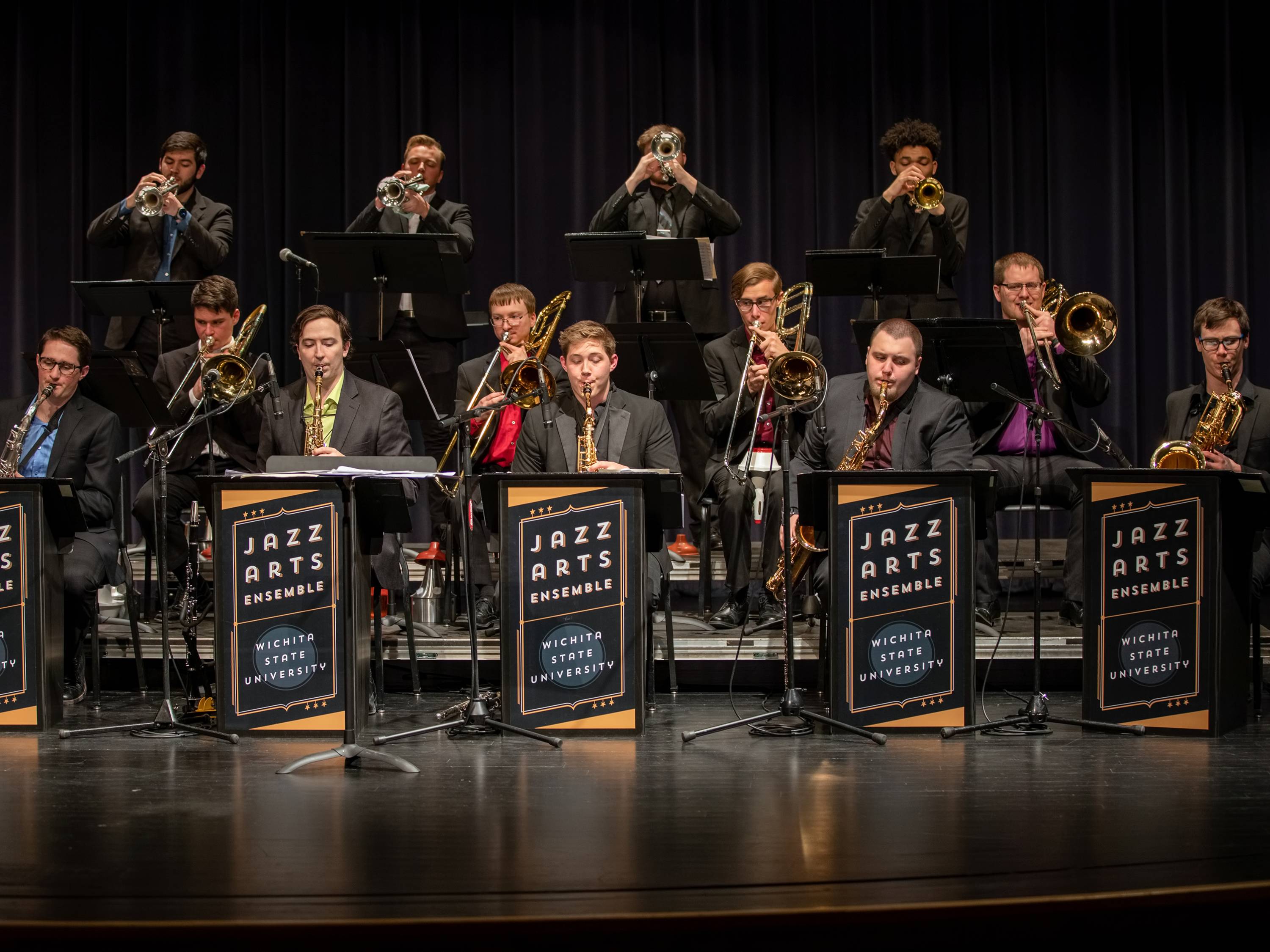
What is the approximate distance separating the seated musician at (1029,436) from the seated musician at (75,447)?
11.7 feet

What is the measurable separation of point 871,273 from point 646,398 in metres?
→ 1.31

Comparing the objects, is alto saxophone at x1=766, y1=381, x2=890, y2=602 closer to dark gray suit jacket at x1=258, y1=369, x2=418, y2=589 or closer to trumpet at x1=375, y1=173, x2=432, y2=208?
dark gray suit jacket at x1=258, y1=369, x2=418, y2=589

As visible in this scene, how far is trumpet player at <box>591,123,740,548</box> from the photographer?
261 inches

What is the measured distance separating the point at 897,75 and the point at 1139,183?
1583 mm

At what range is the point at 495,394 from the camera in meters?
5.68

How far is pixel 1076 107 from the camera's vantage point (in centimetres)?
807

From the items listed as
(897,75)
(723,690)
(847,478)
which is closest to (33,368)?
(723,690)

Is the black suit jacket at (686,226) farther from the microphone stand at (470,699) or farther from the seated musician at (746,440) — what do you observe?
the microphone stand at (470,699)

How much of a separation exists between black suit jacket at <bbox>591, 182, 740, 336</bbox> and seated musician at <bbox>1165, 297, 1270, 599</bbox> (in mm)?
2275

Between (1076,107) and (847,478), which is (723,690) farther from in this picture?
(1076,107)

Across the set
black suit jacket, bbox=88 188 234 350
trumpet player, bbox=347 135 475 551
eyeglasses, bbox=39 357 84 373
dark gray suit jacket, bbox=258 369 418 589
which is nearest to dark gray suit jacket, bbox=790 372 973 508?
dark gray suit jacket, bbox=258 369 418 589

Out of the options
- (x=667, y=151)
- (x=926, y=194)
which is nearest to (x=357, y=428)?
(x=667, y=151)

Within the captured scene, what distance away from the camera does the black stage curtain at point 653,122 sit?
8094 mm

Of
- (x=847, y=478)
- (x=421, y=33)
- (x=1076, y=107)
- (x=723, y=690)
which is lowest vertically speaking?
(x=723, y=690)
